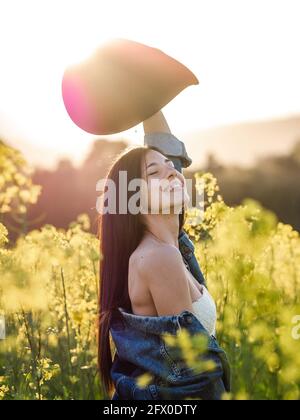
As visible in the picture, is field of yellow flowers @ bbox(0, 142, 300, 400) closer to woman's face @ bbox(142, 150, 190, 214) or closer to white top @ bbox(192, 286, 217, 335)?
white top @ bbox(192, 286, 217, 335)

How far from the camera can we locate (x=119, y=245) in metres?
2.54

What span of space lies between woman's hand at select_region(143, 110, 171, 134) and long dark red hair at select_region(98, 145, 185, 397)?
306 millimetres

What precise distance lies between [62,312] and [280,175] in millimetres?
8294

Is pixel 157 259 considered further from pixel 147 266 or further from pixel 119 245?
pixel 119 245

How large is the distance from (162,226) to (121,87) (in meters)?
0.68

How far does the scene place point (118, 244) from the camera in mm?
2541

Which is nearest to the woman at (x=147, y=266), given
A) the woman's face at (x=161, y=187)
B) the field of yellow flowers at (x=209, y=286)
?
the woman's face at (x=161, y=187)

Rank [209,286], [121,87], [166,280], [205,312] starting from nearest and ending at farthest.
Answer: [166,280] → [205,312] → [121,87] → [209,286]

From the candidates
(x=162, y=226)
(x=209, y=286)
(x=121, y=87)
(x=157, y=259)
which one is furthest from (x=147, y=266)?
(x=209, y=286)

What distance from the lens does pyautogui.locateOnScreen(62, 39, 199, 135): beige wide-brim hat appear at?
9.41 feet

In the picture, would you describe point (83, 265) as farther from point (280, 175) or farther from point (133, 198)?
point (280, 175)

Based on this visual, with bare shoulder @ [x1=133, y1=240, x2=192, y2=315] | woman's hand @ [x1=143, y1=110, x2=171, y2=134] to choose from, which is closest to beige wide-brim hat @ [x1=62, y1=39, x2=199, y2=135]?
woman's hand @ [x1=143, y1=110, x2=171, y2=134]

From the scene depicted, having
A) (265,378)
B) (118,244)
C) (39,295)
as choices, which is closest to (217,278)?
(265,378)

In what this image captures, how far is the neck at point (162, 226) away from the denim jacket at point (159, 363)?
0.28m
